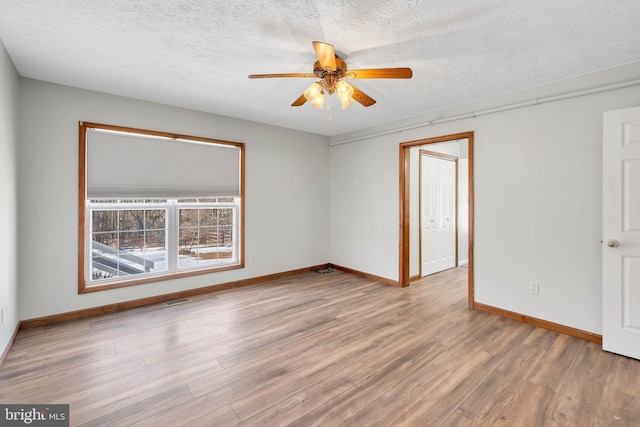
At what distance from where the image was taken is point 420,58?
2492 mm

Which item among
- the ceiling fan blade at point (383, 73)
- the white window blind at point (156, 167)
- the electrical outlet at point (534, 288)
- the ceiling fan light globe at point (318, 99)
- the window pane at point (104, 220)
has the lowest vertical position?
the electrical outlet at point (534, 288)

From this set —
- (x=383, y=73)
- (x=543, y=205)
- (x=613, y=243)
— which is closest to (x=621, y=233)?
(x=613, y=243)

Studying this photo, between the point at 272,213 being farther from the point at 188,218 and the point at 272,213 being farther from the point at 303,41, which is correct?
the point at 303,41

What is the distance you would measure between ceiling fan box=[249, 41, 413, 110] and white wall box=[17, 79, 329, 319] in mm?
1911

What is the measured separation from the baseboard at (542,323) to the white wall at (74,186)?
115 inches

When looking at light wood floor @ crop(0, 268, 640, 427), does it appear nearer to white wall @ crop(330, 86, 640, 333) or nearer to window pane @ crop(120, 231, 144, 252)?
white wall @ crop(330, 86, 640, 333)

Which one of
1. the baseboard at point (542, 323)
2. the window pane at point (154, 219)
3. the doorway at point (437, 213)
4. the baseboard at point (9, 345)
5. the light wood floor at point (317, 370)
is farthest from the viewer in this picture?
the doorway at point (437, 213)

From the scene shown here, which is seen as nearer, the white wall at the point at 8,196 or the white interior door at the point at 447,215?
the white wall at the point at 8,196

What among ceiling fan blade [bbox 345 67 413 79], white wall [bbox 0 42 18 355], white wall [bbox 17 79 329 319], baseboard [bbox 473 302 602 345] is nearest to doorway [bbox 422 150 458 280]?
baseboard [bbox 473 302 602 345]

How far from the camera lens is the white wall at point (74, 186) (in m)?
2.93

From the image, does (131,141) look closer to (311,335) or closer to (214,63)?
(214,63)

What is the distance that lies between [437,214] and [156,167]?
4380 millimetres

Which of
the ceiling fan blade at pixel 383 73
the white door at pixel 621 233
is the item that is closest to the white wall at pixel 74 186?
the ceiling fan blade at pixel 383 73

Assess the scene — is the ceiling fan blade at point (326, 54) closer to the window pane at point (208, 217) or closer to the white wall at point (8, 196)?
the white wall at point (8, 196)
